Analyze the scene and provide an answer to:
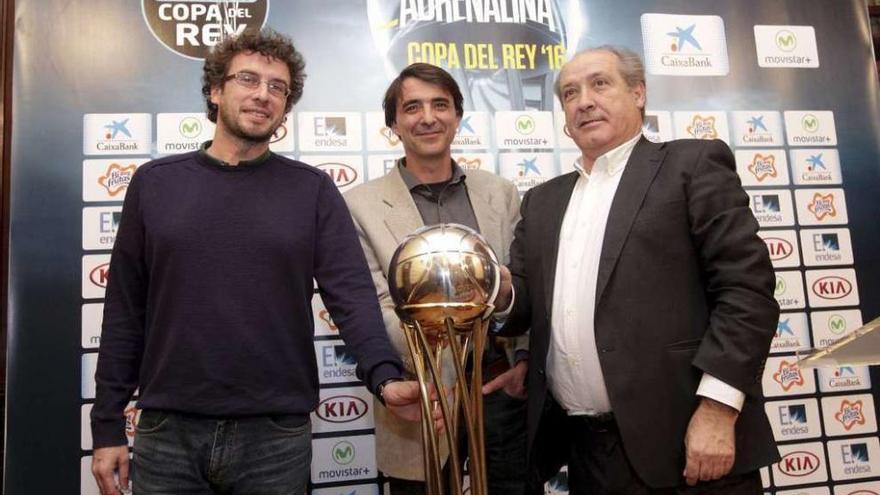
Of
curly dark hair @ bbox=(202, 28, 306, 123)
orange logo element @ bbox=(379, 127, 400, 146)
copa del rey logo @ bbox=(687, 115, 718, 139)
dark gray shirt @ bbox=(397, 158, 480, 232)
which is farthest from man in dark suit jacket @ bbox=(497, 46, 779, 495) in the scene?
copa del rey logo @ bbox=(687, 115, 718, 139)

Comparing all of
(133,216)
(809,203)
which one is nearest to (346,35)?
(133,216)

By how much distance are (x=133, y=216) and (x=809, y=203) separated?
279 cm

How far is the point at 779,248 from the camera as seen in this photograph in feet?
9.57

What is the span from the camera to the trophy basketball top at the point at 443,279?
1096 mm

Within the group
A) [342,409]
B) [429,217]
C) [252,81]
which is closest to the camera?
[252,81]

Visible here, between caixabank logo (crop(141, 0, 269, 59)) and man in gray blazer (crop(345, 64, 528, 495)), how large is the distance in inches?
37.5

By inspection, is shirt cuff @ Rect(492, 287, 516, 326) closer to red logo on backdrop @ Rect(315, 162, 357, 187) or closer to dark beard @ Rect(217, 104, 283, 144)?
dark beard @ Rect(217, 104, 283, 144)

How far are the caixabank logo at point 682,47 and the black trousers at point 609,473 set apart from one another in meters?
1.95

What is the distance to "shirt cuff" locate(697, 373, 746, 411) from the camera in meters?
1.37

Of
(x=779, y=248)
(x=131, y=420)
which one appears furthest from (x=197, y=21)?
(x=779, y=248)

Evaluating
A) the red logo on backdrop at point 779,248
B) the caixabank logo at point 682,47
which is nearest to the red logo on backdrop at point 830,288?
the red logo on backdrop at point 779,248

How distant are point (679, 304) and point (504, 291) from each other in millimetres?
428

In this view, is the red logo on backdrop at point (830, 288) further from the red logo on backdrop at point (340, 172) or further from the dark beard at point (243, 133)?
the dark beard at point (243, 133)

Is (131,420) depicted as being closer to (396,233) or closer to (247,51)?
(396,233)
